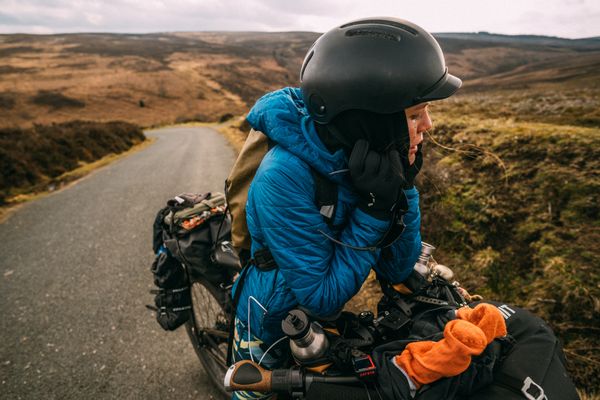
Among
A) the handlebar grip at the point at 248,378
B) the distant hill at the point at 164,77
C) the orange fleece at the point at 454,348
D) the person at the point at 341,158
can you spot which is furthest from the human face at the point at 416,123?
the distant hill at the point at 164,77

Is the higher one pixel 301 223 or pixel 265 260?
pixel 301 223

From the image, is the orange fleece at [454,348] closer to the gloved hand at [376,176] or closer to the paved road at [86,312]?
the gloved hand at [376,176]

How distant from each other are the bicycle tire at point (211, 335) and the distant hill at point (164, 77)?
32243 mm

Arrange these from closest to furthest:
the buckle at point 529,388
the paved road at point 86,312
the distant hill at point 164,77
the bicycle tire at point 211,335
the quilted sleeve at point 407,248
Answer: the buckle at point 529,388 → the quilted sleeve at point 407,248 → the bicycle tire at point 211,335 → the paved road at point 86,312 → the distant hill at point 164,77

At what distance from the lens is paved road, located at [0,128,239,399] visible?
3.25 metres

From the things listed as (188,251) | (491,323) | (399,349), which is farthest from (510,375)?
(188,251)

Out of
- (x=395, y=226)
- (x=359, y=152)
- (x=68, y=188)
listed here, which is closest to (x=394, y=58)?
(x=359, y=152)

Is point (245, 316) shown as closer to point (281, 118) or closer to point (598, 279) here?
point (281, 118)

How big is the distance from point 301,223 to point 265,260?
369 mm

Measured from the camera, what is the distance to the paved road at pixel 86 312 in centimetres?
325

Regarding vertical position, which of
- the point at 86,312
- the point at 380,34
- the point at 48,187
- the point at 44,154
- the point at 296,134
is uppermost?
the point at 380,34

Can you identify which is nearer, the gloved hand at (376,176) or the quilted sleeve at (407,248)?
the gloved hand at (376,176)

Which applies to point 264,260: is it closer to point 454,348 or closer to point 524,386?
point 454,348

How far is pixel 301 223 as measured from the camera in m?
1.51
